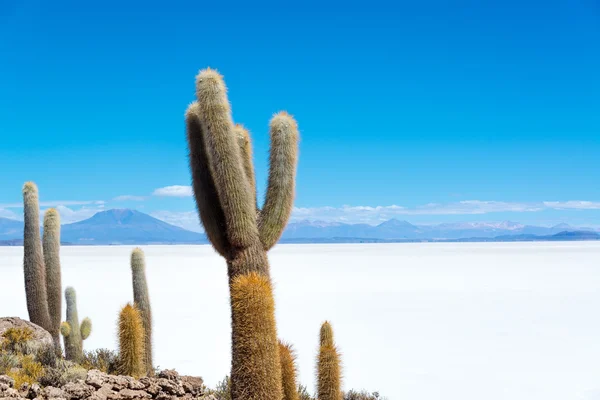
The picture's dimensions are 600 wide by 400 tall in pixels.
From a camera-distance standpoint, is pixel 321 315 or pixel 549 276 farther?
pixel 549 276

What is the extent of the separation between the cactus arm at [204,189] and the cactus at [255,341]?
162 cm

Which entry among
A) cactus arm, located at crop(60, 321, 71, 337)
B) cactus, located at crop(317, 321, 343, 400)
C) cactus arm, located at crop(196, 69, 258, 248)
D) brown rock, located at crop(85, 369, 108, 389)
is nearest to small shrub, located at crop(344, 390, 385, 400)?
cactus, located at crop(317, 321, 343, 400)

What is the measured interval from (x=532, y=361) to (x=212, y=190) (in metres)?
7.73

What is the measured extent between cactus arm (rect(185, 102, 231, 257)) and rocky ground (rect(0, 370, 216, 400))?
1732 millimetres

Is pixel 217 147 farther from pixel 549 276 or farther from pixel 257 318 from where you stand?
pixel 549 276

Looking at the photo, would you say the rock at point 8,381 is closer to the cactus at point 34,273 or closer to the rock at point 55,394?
the rock at point 55,394

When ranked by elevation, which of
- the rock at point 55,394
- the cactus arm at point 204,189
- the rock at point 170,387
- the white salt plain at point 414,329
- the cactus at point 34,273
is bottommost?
the white salt plain at point 414,329

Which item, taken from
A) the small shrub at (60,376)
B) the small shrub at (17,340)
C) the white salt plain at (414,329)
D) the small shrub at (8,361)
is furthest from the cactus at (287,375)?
→ the small shrub at (17,340)

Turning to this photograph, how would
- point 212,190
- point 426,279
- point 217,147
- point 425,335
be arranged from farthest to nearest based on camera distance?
1. point 426,279
2. point 425,335
3. point 212,190
4. point 217,147

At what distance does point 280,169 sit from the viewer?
26.8ft

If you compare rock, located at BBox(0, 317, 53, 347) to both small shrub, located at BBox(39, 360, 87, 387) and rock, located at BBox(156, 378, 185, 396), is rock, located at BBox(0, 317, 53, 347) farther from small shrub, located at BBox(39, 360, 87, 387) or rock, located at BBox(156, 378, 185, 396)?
rock, located at BBox(156, 378, 185, 396)

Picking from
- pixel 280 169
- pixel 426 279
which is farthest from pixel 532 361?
pixel 426 279

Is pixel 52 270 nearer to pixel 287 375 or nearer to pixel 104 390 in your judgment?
pixel 104 390

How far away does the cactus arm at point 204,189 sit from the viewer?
8.19 metres
